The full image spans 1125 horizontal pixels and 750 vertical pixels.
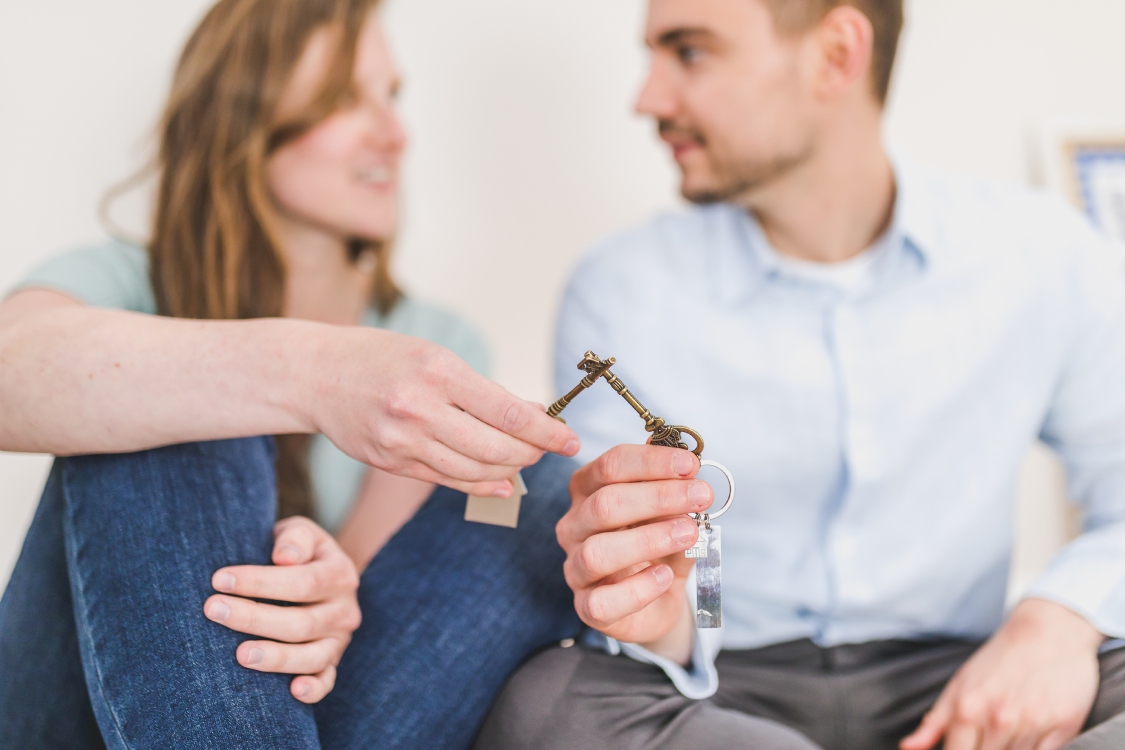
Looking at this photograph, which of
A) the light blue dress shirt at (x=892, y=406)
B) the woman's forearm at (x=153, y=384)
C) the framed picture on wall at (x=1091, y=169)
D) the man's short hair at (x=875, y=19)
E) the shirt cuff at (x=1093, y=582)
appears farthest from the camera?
the framed picture on wall at (x=1091, y=169)

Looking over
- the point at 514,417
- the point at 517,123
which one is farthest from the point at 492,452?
the point at 517,123

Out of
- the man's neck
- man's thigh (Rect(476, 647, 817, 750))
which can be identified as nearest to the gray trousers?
man's thigh (Rect(476, 647, 817, 750))

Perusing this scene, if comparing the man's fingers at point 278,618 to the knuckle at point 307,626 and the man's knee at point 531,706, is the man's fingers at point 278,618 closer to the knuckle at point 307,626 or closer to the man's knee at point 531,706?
the knuckle at point 307,626

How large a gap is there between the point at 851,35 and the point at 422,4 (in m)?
1.04

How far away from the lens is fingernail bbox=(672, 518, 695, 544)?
0.84 metres

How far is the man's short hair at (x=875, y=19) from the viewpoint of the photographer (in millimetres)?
1531

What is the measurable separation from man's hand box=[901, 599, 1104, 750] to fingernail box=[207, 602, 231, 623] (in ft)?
2.85

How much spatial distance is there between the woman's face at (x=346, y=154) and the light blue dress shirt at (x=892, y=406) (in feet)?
1.92

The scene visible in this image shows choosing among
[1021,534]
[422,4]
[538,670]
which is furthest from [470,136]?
[1021,534]

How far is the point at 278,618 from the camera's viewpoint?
2.98 ft

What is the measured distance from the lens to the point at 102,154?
1952 millimetres

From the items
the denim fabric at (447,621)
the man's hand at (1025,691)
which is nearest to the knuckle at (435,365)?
the denim fabric at (447,621)

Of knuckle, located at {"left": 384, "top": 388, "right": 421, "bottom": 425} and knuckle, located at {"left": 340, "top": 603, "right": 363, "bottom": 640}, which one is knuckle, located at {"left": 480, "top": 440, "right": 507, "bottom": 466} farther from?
knuckle, located at {"left": 340, "top": 603, "right": 363, "bottom": 640}

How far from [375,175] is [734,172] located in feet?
2.31
